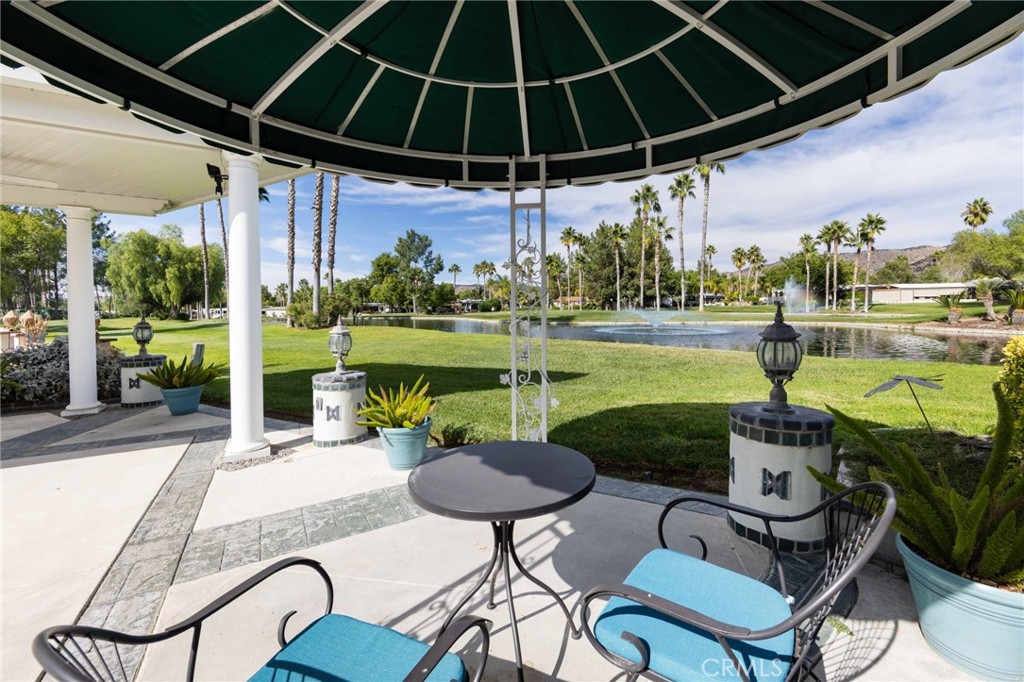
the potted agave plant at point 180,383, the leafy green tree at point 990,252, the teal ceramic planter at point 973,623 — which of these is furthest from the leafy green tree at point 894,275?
the potted agave plant at point 180,383

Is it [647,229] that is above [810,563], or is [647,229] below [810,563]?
above

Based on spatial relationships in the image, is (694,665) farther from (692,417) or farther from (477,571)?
(692,417)

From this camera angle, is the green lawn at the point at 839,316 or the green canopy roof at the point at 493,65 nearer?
the green canopy roof at the point at 493,65

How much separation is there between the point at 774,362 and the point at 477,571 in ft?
7.38

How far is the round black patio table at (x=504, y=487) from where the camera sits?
1807 millimetres

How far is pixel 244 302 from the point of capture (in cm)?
454

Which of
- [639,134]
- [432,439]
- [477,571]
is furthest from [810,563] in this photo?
[432,439]

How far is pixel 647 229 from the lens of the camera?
5541cm

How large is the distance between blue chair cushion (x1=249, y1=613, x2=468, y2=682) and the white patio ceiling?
3.87 metres

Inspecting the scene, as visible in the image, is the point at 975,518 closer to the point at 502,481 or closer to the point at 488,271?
the point at 502,481

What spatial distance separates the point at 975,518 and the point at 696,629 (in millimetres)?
1307

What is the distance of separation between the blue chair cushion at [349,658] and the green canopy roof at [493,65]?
2530 millimetres

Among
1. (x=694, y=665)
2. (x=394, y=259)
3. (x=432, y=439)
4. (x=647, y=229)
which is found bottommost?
(x=432, y=439)

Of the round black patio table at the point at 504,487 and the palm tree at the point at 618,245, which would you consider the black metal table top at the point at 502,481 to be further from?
the palm tree at the point at 618,245
